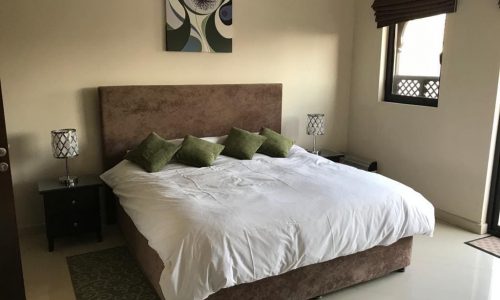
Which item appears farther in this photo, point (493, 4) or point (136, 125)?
point (136, 125)

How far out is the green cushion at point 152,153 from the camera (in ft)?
11.0

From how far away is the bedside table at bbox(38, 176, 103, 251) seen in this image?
3.22m

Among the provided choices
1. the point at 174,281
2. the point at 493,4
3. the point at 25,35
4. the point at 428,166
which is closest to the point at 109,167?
the point at 25,35

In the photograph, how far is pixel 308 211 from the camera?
97.3 inches

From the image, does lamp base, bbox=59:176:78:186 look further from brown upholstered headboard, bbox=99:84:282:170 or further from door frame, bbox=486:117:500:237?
door frame, bbox=486:117:500:237

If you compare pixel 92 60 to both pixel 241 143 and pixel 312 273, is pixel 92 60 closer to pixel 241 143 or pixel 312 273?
pixel 241 143

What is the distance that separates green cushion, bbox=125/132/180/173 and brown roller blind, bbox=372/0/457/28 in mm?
2661

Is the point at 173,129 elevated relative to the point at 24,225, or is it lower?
elevated

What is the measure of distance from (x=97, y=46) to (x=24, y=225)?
5.64 ft

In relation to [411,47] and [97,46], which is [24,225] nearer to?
[97,46]

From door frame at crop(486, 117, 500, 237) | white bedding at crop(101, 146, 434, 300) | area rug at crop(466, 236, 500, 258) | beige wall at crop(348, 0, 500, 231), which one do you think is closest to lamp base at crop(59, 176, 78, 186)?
white bedding at crop(101, 146, 434, 300)

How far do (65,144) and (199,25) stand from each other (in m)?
1.69

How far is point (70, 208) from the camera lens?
3.29 meters

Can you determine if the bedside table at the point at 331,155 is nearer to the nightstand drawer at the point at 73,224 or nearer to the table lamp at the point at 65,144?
the nightstand drawer at the point at 73,224
